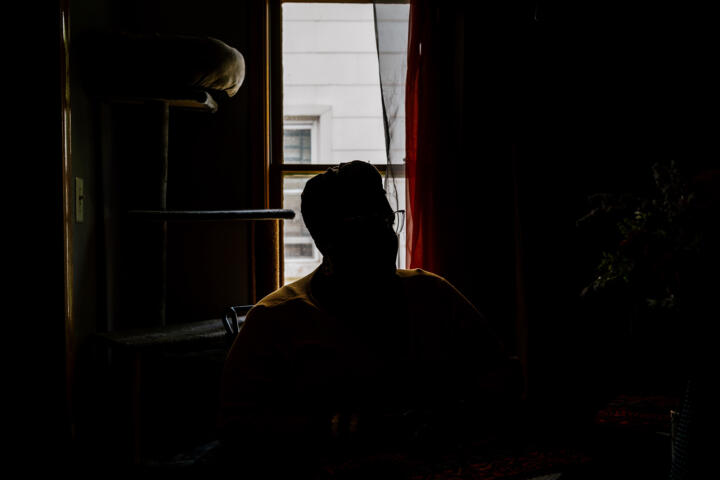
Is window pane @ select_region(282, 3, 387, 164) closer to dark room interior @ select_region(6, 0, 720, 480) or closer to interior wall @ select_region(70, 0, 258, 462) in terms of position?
dark room interior @ select_region(6, 0, 720, 480)

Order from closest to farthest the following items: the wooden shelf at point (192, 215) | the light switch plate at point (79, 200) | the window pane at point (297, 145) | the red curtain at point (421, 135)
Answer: the light switch plate at point (79, 200), the wooden shelf at point (192, 215), the red curtain at point (421, 135), the window pane at point (297, 145)

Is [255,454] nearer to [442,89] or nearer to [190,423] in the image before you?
[190,423]

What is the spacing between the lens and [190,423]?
2240 millimetres

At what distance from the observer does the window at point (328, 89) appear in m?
2.43

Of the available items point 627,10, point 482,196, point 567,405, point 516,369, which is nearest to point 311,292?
point 516,369

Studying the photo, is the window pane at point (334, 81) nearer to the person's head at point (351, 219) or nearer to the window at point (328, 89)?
the window at point (328, 89)

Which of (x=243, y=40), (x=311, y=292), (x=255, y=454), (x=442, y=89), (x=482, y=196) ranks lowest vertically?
(x=255, y=454)

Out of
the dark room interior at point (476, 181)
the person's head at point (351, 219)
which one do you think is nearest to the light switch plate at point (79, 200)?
the dark room interior at point (476, 181)

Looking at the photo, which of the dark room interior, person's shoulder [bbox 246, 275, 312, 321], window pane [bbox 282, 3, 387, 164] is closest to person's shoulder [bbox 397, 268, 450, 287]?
person's shoulder [bbox 246, 275, 312, 321]

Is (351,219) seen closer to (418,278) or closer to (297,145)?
(418,278)

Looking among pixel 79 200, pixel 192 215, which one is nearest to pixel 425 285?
pixel 192 215

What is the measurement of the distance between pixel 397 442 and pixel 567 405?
1408 millimetres

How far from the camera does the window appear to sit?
7.96ft

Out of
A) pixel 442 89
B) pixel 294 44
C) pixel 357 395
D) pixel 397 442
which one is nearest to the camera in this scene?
pixel 397 442
